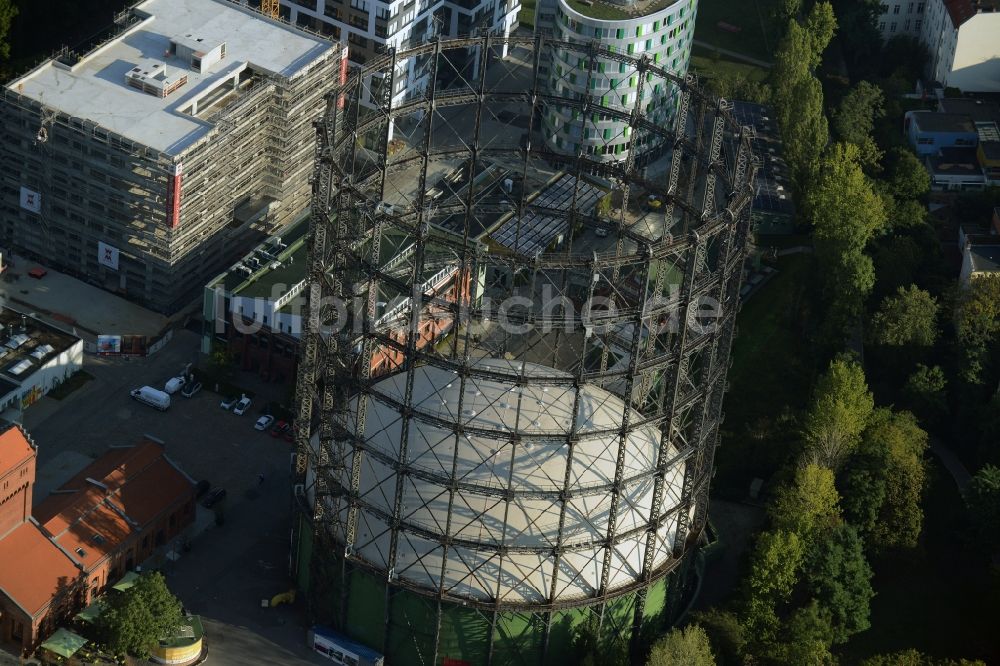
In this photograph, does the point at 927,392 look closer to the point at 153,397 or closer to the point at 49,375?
the point at 153,397

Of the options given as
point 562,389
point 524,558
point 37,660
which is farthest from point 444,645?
point 37,660

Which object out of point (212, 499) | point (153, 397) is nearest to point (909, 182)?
point (153, 397)

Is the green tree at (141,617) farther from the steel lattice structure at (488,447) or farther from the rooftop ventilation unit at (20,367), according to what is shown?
the rooftop ventilation unit at (20,367)

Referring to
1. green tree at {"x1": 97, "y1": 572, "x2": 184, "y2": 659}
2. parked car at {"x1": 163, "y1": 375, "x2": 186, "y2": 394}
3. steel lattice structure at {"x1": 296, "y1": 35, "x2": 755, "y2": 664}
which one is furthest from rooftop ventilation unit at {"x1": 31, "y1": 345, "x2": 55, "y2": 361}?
green tree at {"x1": 97, "y1": 572, "x2": 184, "y2": 659}

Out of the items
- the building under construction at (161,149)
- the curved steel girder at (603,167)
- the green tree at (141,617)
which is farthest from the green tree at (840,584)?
the building under construction at (161,149)

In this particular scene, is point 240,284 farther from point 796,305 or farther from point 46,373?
point 796,305
